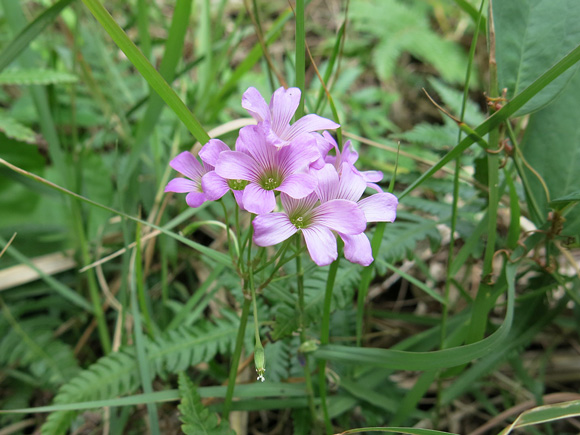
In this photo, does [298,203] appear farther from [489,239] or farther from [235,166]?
[489,239]

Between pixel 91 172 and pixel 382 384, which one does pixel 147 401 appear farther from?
pixel 91 172

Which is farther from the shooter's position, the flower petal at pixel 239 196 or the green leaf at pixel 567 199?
the green leaf at pixel 567 199

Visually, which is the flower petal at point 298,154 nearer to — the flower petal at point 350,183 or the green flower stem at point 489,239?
the flower petal at point 350,183

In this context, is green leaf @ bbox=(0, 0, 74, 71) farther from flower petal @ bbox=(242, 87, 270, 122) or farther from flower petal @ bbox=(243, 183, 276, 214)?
flower petal @ bbox=(243, 183, 276, 214)

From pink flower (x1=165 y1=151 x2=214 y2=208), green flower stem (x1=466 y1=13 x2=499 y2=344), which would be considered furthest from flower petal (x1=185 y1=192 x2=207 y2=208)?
green flower stem (x1=466 y1=13 x2=499 y2=344)

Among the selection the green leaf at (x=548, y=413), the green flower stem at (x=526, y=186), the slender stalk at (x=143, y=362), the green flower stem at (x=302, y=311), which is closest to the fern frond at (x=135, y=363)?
the slender stalk at (x=143, y=362)

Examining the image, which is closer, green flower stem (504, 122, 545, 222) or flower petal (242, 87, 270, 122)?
flower petal (242, 87, 270, 122)
